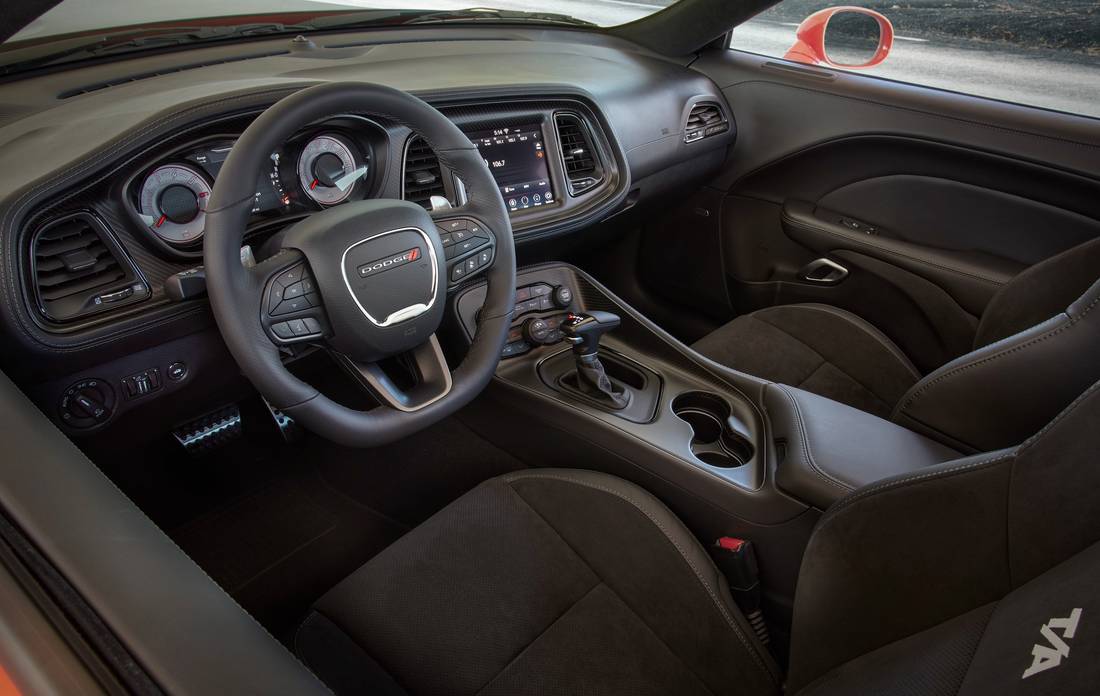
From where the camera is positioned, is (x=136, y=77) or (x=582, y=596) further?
(x=136, y=77)

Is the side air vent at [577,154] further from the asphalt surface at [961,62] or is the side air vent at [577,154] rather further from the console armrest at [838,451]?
the console armrest at [838,451]

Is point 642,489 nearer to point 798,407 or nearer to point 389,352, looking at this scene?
point 798,407

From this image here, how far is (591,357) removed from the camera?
5.00 feet

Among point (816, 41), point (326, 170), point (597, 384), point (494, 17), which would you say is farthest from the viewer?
point (816, 41)

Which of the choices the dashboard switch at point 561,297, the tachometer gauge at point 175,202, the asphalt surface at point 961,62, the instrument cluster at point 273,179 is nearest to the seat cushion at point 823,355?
the dashboard switch at point 561,297

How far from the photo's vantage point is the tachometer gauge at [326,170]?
124cm

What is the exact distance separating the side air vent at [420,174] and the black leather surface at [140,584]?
847mm

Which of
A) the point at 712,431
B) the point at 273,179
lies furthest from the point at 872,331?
the point at 273,179

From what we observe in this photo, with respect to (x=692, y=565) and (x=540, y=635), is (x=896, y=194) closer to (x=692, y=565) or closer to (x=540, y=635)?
(x=692, y=565)

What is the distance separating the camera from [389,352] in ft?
3.77

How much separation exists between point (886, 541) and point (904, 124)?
5.06 feet

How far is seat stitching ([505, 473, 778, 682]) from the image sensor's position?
109 cm

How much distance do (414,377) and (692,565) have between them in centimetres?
56

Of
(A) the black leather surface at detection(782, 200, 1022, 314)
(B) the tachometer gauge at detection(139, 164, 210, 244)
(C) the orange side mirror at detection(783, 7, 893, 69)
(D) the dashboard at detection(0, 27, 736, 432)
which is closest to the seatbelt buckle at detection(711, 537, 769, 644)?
(D) the dashboard at detection(0, 27, 736, 432)
